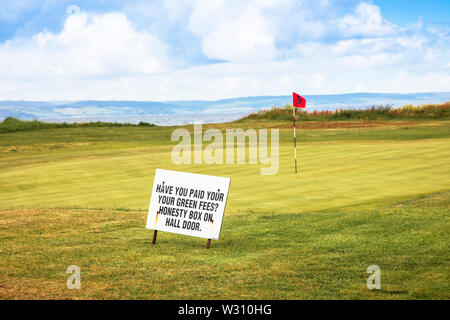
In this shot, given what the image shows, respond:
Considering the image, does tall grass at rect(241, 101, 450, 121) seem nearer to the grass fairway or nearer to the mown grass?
the grass fairway

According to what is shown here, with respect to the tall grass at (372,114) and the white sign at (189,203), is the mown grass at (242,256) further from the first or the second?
the tall grass at (372,114)

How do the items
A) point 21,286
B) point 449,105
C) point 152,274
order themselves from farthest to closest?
1. point 449,105
2. point 152,274
3. point 21,286

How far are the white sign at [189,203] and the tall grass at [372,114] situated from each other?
193 feet

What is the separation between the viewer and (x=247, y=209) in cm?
1548

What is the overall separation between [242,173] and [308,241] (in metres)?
12.3

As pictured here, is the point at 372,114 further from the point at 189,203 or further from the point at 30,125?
the point at 189,203

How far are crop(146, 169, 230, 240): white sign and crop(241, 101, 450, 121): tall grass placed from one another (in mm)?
58895

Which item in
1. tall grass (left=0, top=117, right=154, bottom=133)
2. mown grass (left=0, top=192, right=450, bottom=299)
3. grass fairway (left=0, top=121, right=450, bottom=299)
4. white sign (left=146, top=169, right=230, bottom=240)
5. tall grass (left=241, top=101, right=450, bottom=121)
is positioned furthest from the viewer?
tall grass (left=241, top=101, right=450, bottom=121)

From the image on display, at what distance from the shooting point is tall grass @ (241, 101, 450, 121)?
66.9 metres

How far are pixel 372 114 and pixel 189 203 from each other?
61533mm

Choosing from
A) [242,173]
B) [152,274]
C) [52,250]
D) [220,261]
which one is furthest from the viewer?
[242,173]

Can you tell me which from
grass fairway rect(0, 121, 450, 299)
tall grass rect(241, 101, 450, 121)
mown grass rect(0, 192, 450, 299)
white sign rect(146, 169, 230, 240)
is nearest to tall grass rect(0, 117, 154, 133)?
tall grass rect(241, 101, 450, 121)

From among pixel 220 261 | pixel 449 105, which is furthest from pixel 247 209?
pixel 449 105
